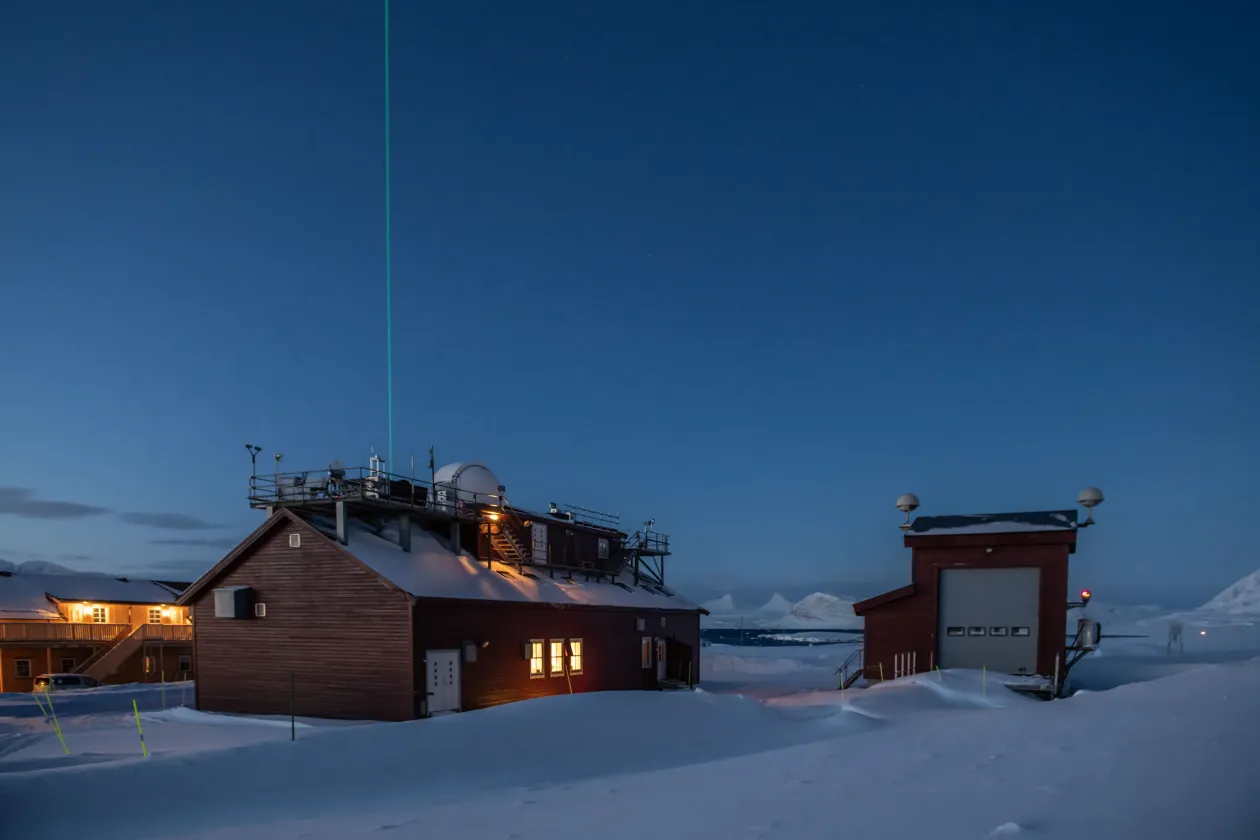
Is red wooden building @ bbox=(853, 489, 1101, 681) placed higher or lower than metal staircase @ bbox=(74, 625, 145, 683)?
higher

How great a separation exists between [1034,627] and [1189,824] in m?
25.4

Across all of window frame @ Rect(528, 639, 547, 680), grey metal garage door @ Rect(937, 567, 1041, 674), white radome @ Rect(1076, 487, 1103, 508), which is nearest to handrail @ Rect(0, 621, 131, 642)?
window frame @ Rect(528, 639, 547, 680)

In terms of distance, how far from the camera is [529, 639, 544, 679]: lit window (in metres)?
27.8

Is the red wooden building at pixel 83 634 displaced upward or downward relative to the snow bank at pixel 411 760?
downward

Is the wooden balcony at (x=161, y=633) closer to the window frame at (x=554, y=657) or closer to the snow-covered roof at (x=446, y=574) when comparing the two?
the snow-covered roof at (x=446, y=574)

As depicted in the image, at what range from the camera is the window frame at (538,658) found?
2786 cm

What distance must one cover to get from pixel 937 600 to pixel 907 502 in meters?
4.17

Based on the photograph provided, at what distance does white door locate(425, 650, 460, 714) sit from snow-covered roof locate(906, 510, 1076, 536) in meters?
19.5

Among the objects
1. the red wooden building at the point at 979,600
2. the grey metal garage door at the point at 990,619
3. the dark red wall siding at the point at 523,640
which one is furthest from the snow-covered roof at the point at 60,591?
the grey metal garage door at the point at 990,619

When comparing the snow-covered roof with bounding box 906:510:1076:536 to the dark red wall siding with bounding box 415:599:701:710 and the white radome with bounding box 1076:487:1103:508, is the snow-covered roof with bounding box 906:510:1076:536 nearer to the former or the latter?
the white radome with bounding box 1076:487:1103:508

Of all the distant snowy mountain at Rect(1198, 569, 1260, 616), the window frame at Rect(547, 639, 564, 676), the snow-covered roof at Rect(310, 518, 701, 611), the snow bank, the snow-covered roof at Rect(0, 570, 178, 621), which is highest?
the snow-covered roof at Rect(310, 518, 701, 611)

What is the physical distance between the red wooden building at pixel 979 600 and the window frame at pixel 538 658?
13.3 m

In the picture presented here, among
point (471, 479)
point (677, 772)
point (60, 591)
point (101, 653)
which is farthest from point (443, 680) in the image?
point (60, 591)

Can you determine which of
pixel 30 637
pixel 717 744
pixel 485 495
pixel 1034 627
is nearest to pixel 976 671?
pixel 1034 627
